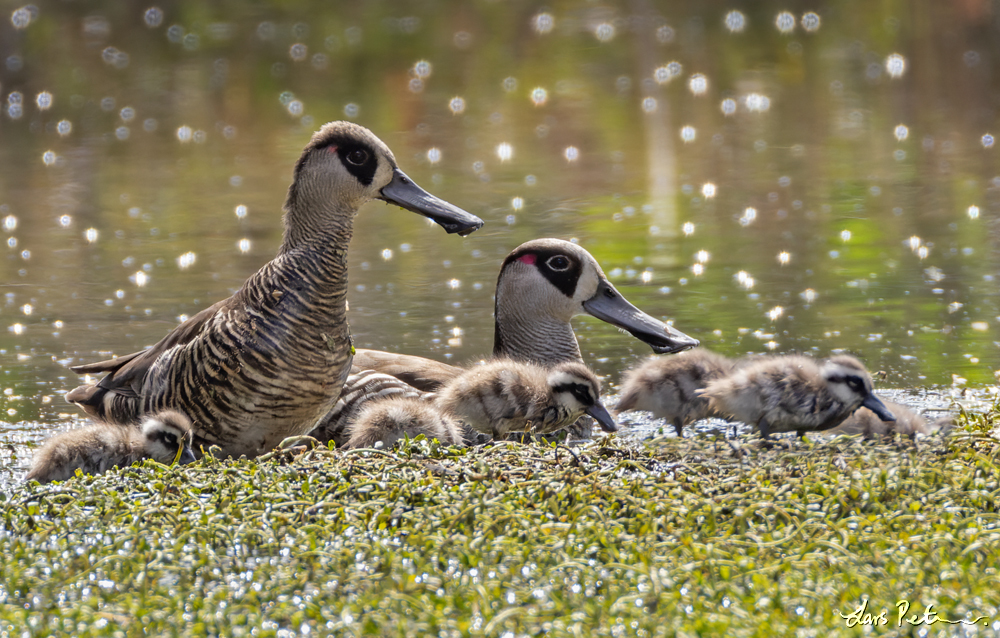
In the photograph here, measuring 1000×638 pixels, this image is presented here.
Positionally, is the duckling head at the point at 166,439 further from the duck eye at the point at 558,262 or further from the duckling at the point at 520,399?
the duck eye at the point at 558,262

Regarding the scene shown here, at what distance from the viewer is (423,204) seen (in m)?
5.67

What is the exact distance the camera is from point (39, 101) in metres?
18.3

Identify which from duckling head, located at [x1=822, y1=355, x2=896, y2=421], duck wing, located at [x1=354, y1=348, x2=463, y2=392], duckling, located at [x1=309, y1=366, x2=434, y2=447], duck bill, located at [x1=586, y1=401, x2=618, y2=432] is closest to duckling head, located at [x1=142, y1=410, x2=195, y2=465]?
duckling, located at [x1=309, y1=366, x2=434, y2=447]

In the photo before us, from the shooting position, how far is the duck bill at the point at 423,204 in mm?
5641

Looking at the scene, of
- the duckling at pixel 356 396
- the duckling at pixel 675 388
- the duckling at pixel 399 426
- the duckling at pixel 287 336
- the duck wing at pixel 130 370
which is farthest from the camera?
the duckling at pixel 675 388

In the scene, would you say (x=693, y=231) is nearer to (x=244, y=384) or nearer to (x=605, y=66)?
(x=244, y=384)

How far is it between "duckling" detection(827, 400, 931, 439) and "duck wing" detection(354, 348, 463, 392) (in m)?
1.71

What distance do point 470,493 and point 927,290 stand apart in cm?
526

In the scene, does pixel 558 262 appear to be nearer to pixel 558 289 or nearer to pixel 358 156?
pixel 558 289

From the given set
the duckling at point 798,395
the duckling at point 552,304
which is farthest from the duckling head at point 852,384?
the duckling at point 552,304

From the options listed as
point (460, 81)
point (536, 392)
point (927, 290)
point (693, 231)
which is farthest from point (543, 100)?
point (536, 392)

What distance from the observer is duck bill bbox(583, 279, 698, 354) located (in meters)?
6.15

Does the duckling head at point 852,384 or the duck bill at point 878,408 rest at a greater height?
the duckling head at point 852,384

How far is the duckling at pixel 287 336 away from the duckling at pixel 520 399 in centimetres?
50
